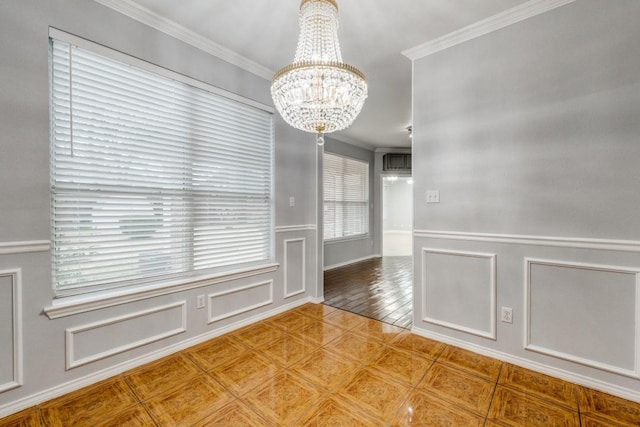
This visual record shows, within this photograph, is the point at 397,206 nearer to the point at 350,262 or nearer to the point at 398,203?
the point at 398,203

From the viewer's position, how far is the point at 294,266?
333 cm

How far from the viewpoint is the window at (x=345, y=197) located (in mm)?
5672

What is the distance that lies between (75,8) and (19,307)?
1.90m

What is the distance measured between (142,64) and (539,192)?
10.1 ft

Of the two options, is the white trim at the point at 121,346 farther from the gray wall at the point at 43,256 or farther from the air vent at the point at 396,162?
the air vent at the point at 396,162

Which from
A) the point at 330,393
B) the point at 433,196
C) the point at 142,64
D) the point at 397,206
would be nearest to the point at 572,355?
the point at 433,196

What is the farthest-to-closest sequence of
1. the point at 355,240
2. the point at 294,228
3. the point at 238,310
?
the point at 355,240
the point at 294,228
the point at 238,310

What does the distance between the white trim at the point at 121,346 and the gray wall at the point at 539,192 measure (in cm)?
210

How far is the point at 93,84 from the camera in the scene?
6.34 feet

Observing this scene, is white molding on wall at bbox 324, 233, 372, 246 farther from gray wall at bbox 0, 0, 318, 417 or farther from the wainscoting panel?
gray wall at bbox 0, 0, 318, 417

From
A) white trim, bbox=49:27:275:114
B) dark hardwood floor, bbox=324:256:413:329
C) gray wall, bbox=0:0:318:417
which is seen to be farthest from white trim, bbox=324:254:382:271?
white trim, bbox=49:27:275:114

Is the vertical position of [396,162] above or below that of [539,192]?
above

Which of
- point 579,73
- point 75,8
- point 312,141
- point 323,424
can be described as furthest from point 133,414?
point 579,73

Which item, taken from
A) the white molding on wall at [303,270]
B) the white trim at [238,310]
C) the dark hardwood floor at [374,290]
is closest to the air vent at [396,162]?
the dark hardwood floor at [374,290]
